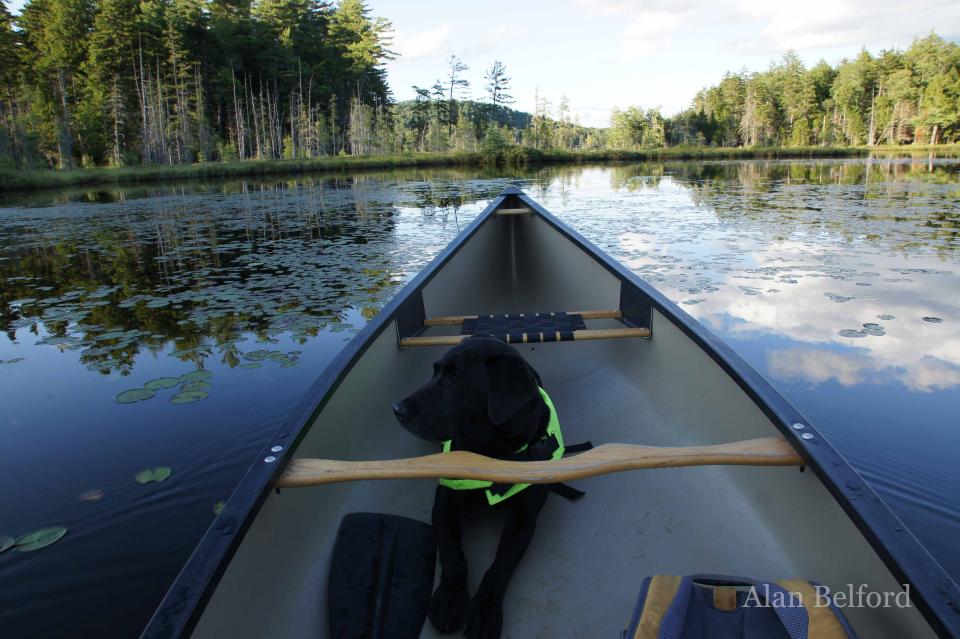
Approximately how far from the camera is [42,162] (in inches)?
1100

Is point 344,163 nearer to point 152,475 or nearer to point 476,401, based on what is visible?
point 152,475

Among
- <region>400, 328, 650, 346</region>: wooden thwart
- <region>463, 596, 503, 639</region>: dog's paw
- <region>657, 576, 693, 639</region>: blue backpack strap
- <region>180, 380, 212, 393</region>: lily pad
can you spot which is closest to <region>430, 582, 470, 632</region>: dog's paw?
<region>463, 596, 503, 639</region>: dog's paw

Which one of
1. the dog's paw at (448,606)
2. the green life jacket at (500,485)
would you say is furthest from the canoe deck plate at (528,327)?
the dog's paw at (448,606)

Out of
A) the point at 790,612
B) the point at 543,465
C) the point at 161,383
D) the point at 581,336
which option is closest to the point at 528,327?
the point at 581,336

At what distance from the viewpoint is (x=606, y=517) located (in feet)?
5.73

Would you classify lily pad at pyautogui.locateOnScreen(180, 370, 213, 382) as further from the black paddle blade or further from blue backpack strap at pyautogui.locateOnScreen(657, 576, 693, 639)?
blue backpack strap at pyautogui.locateOnScreen(657, 576, 693, 639)

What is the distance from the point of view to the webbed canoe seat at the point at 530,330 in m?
2.39

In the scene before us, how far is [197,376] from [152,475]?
3.67 feet

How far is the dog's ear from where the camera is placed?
5.03 feet

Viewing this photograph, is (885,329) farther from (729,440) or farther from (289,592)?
(289,592)

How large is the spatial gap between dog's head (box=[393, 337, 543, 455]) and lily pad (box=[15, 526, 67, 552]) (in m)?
1.56

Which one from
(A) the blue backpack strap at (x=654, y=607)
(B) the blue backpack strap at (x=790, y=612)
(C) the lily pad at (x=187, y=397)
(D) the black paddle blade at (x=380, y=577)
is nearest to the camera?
(B) the blue backpack strap at (x=790, y=612)

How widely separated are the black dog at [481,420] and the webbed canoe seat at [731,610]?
44 centimetres

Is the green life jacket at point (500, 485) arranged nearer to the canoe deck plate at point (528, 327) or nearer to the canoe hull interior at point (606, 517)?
the canoe hull interior at point (606, 517)
